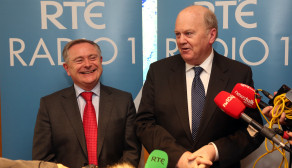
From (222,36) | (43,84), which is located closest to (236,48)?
(222,36)

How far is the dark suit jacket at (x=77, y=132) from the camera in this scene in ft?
8.00

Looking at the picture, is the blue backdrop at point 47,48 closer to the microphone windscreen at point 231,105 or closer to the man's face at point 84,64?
the man's face at point 84,64

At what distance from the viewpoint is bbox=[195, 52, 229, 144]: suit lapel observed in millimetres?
2100

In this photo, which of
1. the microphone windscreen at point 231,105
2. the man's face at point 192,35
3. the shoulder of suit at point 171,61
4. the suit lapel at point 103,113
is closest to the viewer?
the microphone windscreen at point 231,105

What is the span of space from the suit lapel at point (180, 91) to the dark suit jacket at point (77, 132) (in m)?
0.56

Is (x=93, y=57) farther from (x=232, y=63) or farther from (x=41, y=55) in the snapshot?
(x=232, y=63)

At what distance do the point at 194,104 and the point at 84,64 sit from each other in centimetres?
101

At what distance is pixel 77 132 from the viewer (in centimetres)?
246

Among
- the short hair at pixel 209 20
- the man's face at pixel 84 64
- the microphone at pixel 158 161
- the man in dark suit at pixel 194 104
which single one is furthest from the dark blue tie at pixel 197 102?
the microphone at pixel 158 161

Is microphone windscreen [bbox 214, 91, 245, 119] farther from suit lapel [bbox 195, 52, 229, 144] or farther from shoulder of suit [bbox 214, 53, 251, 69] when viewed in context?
shoulder of suit [bbox 214, 53, 251, 69]

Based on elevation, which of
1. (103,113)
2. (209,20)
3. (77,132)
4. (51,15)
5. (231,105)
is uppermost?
(51,15)

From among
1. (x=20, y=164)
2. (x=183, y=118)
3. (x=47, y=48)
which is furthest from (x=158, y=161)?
(x=47, y=48)

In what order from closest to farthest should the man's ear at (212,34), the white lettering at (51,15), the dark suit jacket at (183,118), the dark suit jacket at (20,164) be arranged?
the dark suit jacket at (20,164) < the dark suit jacket at (183,118) < the man's ear at (212,34) < the white lettering at (51,15)

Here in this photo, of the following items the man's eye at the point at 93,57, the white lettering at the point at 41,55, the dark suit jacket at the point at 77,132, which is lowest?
the dark suit jacket at the point at 77,132
